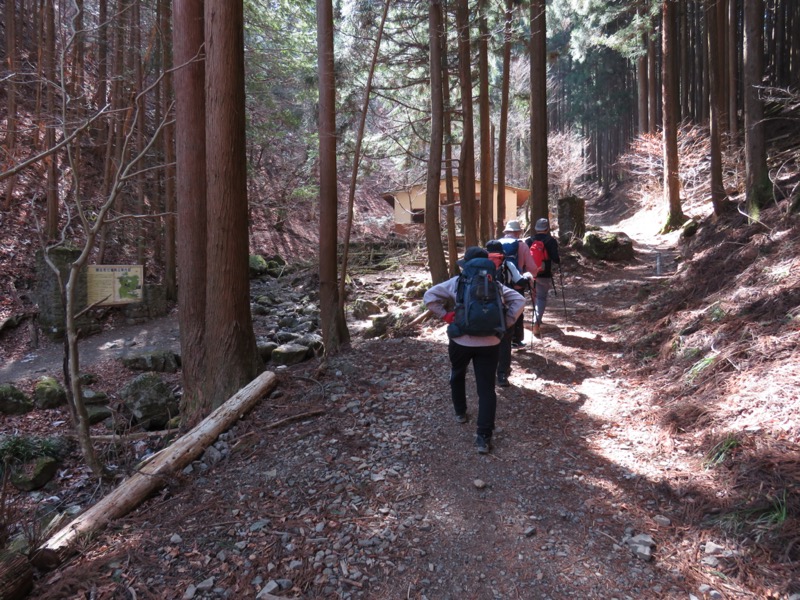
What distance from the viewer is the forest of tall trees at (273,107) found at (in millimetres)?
6125

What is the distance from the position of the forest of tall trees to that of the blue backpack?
312cm

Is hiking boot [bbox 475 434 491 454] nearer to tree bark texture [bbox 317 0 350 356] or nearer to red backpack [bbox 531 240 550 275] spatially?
tree bark texture [bbox 317 0 350 356]

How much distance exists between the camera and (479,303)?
4316 millimetres

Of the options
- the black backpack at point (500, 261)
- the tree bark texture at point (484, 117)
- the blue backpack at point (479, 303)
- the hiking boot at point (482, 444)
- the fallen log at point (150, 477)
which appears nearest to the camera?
the fallen log at point (150, 477)

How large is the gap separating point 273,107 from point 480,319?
17603mm

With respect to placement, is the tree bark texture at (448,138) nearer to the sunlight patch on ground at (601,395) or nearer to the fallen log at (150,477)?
the sunlight patch on ground at (601,395)

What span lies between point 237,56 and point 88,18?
13031 mm

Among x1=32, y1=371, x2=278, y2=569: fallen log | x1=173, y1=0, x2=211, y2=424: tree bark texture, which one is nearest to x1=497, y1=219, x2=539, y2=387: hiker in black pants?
x1=32, y1=371, x2=278, y2=569: fallen log

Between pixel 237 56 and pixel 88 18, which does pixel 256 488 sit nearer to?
pixel 237 56

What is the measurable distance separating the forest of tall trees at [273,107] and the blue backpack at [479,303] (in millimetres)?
3118

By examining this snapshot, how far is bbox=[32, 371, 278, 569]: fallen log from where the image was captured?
3.65 metres

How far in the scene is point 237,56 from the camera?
607 centimetres

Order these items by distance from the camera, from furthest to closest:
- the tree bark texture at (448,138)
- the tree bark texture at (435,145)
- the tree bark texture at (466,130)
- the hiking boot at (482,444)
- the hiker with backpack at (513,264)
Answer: the tree bark texture at (448,138), the tree bark texture at (466,130), the tree bark texture at (435,145), the hiker with backpack at (513,264), the hiking boot at (482,444)

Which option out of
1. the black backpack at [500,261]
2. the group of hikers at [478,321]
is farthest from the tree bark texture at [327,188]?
the group of hikers at [478,321]
